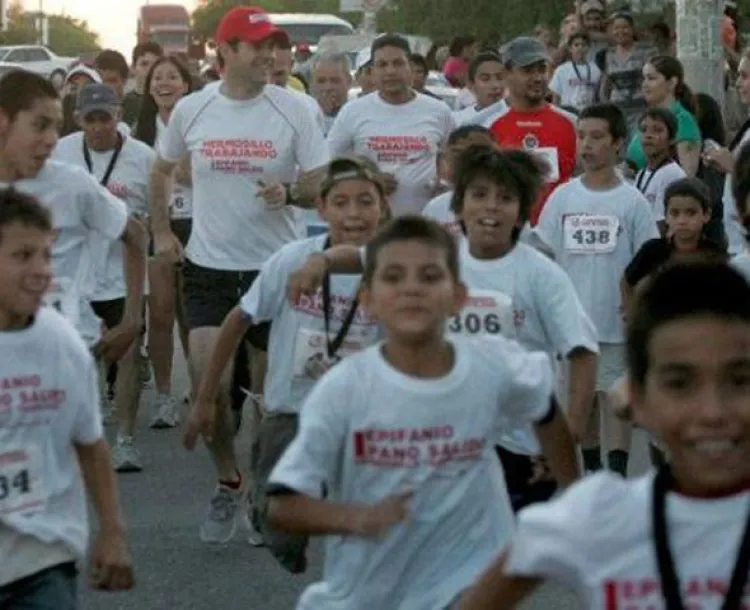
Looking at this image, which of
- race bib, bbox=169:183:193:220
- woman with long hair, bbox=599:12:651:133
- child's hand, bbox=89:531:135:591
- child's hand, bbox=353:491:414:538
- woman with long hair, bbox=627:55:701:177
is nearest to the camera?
child's hand, bbox=353:491:414:538

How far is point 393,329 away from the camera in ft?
18.6

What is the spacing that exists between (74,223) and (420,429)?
3703 millimetres

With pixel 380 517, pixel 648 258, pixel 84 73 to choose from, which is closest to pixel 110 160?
pixel 648 258

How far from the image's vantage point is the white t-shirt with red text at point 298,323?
307 inches

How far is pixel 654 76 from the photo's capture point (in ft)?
49.3

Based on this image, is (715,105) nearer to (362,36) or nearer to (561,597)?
(561,597)

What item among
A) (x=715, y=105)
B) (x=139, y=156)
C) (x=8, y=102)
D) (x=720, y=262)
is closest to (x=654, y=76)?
(x=715, y=105)

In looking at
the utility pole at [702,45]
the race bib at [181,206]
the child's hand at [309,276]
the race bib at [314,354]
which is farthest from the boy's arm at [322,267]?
the utility pole at [702,45]

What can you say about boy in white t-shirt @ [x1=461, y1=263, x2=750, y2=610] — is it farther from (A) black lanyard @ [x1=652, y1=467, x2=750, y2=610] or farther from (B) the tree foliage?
(B) the tree foliage

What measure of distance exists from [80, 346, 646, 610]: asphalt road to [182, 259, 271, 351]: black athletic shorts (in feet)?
2.93

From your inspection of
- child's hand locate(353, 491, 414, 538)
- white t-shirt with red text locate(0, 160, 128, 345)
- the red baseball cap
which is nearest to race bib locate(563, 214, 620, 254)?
the red baseball cap

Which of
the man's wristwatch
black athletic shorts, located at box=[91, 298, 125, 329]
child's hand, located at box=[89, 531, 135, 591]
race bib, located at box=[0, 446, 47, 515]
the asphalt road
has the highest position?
the man's wristwatch

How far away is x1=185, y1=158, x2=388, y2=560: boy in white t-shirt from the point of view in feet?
25.5

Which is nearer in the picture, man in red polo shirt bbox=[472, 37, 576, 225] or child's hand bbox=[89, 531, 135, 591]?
child's hand bbox=[89, 531, 135, 591]
